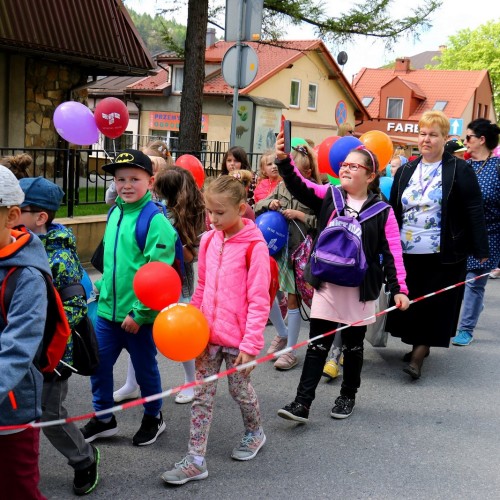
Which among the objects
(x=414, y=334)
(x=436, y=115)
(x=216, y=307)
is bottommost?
(x=414, y=334)

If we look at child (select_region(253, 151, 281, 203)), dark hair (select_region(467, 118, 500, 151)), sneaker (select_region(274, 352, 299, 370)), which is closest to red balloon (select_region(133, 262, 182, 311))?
sneaker (select_region(274, 352, 299, 370))

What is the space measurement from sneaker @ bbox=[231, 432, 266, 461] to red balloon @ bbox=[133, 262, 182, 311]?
99 cm

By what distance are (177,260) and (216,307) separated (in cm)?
46

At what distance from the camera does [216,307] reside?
3.43 meters

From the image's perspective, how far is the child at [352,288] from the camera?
4.12 metres

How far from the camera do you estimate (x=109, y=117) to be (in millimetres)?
6996

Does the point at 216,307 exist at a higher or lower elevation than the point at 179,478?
higher

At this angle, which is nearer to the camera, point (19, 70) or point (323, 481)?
point (323, 481)

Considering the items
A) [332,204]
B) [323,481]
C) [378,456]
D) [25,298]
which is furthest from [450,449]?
[25,298]

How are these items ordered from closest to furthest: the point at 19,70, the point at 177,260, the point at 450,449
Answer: the point at 177,260 → the point at 450,449 → the point at 19,70

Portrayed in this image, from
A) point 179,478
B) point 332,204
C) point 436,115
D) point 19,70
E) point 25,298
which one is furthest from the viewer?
point 19,70

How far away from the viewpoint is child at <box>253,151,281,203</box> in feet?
18.8

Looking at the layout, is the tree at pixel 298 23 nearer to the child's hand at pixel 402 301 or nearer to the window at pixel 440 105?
the child's hand at pixel 402 301

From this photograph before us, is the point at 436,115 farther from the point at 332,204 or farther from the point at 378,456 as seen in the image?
the point at 378,456
